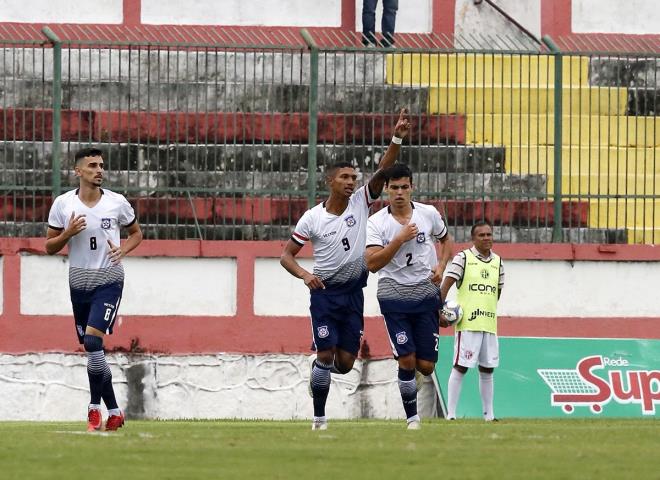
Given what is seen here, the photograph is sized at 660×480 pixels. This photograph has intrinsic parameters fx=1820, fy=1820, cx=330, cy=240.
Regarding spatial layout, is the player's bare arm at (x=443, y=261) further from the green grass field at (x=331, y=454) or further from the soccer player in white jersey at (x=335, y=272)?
the green grass field at (x=331, y=454)

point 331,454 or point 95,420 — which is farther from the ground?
point 331,454

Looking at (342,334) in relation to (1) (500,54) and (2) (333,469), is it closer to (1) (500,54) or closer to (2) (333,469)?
(2) (333,469)

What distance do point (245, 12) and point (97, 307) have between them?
11.6 m

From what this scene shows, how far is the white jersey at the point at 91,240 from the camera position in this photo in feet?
46.7

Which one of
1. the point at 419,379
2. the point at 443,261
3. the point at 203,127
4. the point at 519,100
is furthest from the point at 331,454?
the point at 519,100

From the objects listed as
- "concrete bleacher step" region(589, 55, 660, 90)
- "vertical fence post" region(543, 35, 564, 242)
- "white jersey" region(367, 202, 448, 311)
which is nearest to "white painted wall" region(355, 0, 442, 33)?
"concrete bleacher step" region(589, 55, 660, 90)

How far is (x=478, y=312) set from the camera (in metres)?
18.0

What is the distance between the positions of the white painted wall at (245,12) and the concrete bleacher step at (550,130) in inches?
156

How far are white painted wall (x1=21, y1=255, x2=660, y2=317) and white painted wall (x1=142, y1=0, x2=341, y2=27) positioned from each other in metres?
5.66

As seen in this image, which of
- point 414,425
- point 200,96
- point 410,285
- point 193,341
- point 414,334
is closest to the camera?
point 414,425

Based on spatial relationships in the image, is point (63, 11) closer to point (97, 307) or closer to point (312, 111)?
point (312, 111)

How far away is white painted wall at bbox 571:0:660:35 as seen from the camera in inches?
1016

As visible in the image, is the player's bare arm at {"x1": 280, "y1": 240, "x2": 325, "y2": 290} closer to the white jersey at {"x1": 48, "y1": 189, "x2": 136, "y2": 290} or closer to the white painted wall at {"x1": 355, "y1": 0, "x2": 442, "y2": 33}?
the white jersey at {"x1": 48, "y1": 189, "x2": 136, "y2": 290}

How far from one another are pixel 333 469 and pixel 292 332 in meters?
9.87
